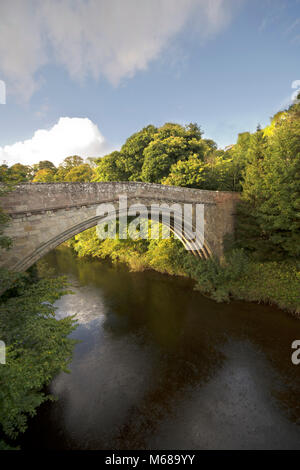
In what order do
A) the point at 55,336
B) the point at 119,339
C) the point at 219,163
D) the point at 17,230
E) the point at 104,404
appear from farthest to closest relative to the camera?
1. the point at 219,163
2. the point at 119,339
3. the point at 17,230
4. the point at 104,404
5. the point at 55,336

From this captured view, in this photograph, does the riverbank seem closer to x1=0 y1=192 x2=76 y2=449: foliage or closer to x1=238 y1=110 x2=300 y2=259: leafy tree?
x1=238 y1=110 x2=300 y2=259: leafy tree

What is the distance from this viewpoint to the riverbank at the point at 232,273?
12.7m

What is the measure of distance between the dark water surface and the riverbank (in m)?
0.87

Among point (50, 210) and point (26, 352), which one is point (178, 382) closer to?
point (26, 352)

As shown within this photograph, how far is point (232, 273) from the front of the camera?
14.3 meters

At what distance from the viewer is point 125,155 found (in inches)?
831

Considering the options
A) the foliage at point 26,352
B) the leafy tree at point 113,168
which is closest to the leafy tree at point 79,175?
the leafy tree at point 113,168

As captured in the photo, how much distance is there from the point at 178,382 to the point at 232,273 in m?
8.36

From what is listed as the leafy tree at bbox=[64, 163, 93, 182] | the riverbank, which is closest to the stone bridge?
the riverbank

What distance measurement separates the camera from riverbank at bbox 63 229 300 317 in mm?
12680

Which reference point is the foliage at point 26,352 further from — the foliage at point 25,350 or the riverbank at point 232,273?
the riverbank at point 232,273

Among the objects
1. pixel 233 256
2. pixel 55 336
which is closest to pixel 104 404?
pixel 55 336

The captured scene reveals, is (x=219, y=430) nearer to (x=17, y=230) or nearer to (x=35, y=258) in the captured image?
(x=35, y=258)
